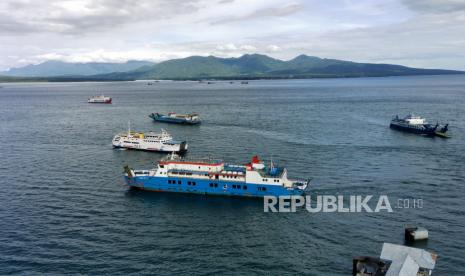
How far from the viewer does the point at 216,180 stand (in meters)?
78.1

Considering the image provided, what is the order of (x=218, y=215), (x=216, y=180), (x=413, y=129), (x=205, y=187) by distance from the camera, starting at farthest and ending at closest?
1. (x=413, y=129)
2. (x=205, y=187)
3. (x=216, y=180)
4. (x=218, y=215)

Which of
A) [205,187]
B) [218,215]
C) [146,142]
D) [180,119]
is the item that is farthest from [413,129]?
[218,215]

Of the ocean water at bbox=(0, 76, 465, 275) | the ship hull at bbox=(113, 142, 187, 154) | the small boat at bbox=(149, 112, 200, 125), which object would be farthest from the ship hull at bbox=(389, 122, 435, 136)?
the ship hull at bbox=(113, 142, 187, 154)

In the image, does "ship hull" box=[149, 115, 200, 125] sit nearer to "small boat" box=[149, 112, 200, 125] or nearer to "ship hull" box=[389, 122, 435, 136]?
"small boat" box=[149, 112, 200, 125]

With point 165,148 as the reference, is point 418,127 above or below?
above

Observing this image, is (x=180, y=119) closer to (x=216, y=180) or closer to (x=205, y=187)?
(x=205, y=187)

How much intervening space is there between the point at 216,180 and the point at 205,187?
2792 mm

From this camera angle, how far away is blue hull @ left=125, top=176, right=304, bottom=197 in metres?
75.6

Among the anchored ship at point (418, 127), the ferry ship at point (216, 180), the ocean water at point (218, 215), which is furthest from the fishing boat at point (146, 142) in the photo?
the anchored ship at point (418, 127)

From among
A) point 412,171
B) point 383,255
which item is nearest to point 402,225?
point 383,255

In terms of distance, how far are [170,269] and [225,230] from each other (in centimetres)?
1377

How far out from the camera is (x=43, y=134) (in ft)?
487

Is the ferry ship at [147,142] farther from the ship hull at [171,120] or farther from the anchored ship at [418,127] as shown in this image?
the anchored ship at [418,127]

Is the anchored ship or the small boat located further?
the small boat
